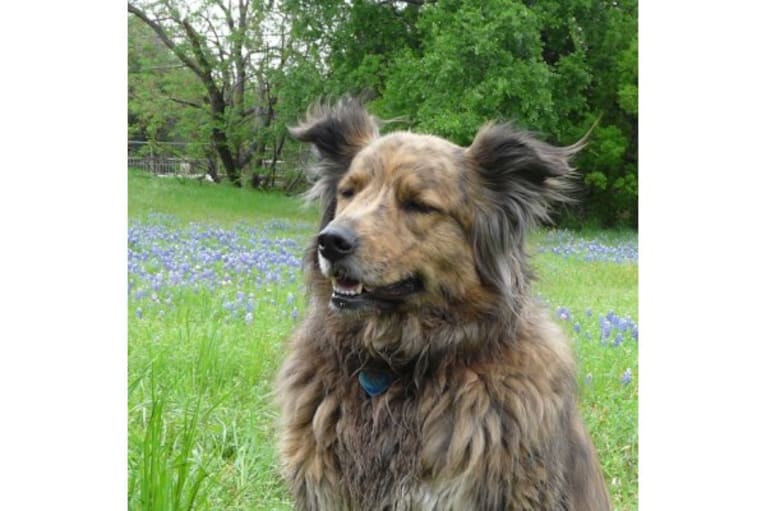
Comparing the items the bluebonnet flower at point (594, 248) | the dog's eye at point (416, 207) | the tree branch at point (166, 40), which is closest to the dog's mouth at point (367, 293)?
the dog's eye at point (416, 207)

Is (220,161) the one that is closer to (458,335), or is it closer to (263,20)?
(263,20)

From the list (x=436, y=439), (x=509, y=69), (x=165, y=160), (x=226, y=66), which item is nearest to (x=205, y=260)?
(x=165, y=160)

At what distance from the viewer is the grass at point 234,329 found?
262 centimetres

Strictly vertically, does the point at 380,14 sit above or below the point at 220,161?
above

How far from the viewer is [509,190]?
93.2 inches

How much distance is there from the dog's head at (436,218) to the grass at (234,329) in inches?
8.5

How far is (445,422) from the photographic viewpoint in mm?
2191

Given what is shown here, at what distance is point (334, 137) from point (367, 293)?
69 cm

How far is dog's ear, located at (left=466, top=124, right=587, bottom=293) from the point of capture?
2.29 meters

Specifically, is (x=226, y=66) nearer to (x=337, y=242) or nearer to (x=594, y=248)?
(x=337, y=242)
